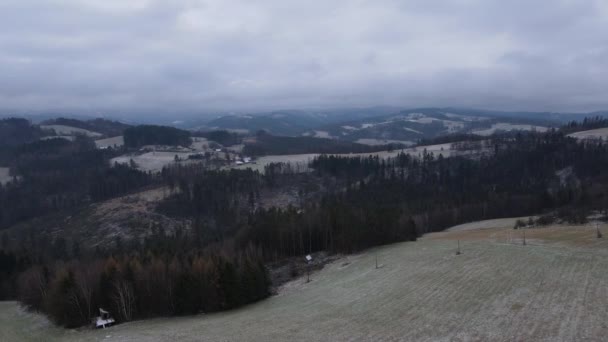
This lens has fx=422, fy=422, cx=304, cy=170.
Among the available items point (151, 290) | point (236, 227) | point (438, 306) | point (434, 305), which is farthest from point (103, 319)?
point (236, 227)

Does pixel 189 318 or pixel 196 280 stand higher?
pixel 196 280

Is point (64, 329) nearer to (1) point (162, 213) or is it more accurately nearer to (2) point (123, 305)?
(2) point (123, 305)

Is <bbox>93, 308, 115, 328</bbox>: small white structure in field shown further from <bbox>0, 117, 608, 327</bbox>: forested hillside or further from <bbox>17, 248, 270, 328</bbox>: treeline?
<bbox>0, 117, 608, 327</bbox>: forested hillside

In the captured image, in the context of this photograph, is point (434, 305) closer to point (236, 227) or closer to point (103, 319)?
point (103, 319)

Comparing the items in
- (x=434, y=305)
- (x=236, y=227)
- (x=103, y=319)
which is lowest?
(x=236, y=227)

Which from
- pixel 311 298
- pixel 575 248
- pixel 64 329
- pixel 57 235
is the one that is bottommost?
pixel 57 235

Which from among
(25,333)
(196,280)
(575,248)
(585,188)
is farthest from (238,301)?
(585,188)
